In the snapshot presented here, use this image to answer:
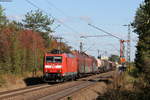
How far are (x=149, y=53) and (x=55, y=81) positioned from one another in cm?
1170

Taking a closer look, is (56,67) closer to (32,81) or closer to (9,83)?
(32,81)

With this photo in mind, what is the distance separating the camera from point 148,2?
16.8 m

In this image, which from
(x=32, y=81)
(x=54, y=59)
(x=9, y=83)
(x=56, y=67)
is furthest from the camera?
(x=32, y=81)

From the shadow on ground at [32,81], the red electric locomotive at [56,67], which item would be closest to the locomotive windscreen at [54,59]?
the red electric locomotive at [56,67]

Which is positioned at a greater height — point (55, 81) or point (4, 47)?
point (4, 47)

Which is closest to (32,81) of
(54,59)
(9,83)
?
(54,59)

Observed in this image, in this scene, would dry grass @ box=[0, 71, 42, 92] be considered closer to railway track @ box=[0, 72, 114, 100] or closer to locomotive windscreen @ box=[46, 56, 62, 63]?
railway track @ box=[0, 72, 114, 100]

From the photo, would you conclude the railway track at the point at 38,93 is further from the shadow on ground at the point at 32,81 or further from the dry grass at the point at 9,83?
the shadow on ground at the point at 32,81

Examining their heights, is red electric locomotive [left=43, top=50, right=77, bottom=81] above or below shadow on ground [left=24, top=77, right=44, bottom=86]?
above

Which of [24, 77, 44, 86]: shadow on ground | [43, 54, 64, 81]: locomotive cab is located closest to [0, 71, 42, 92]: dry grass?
[24, 77, 44, 86]: shadow on ground

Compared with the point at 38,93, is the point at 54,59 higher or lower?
higher

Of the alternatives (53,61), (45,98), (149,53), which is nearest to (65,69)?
(53,61)

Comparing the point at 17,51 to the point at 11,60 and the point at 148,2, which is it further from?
the point at 148,2

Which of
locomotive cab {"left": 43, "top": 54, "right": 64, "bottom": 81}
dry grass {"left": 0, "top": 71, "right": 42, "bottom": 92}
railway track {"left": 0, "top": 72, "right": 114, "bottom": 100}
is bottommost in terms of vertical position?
railway track {"left": 0, "top": 72, "right": 114, "bottom": 100}
